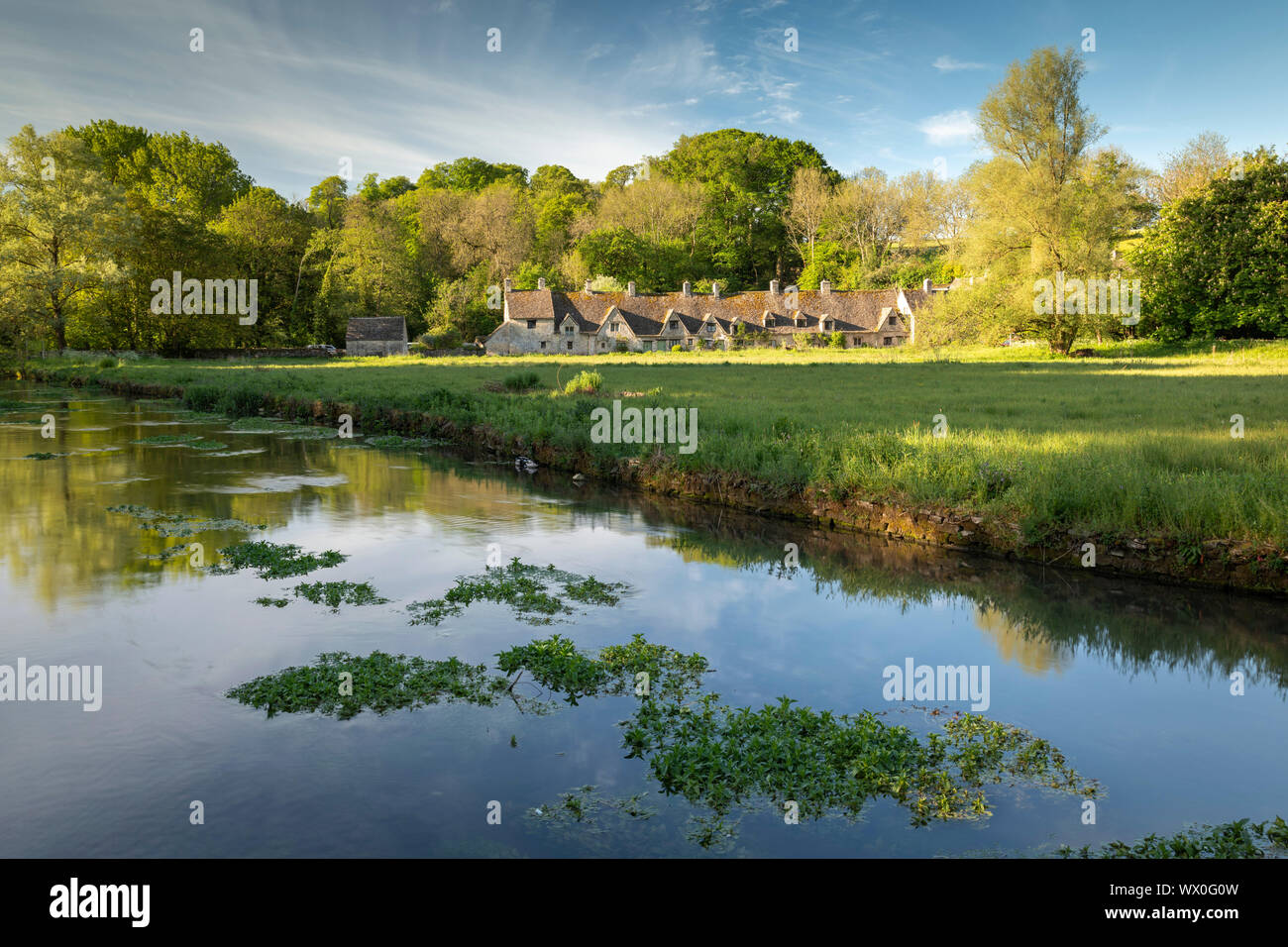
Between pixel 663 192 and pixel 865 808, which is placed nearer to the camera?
pixel 865 808

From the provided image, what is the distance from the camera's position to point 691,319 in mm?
91875

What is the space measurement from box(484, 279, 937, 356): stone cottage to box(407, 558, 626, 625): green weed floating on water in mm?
75724

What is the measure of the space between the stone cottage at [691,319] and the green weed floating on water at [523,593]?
75.7 meters

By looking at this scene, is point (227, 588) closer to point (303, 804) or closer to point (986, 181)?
point (303, 804)

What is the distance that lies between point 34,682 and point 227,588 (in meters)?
3.02

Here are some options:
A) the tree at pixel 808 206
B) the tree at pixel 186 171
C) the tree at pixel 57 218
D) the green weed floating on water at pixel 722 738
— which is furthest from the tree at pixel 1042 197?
the tree at pixel 186 171

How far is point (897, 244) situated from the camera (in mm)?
105250

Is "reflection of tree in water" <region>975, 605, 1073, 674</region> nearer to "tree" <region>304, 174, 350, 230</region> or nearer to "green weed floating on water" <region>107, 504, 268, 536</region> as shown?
"green weed floating on water" <region>107, 504, 268, 536</region>

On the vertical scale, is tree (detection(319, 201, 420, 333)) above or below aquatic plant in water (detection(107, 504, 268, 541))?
above

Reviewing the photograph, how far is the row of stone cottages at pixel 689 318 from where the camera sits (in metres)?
88.2

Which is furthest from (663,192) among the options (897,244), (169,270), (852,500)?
(852,500)

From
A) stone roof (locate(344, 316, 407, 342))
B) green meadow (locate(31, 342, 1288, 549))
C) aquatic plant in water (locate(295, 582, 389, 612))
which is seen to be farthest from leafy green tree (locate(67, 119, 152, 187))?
aquatic plant in water (locate(295, 582, 389, 612))

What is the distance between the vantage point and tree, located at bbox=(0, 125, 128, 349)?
53594mm

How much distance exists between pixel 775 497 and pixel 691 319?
257ft
